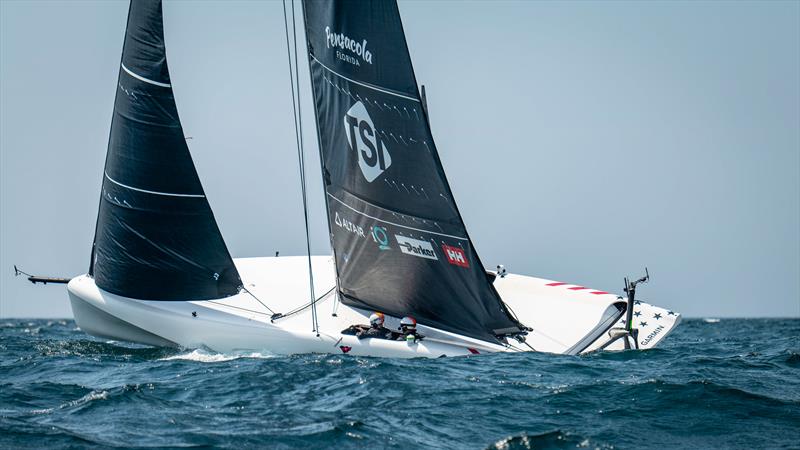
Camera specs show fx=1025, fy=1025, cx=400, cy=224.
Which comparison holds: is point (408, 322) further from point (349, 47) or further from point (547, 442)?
point (547, 442)

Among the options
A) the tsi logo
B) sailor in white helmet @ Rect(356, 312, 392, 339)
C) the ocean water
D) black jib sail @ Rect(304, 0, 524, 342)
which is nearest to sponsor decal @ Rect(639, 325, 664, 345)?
the ocean water

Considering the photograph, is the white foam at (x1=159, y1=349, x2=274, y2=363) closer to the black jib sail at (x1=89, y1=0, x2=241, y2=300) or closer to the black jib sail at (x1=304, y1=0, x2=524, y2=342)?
the black jib sail at (x1=89, y1=0, x2=241, y2=300)

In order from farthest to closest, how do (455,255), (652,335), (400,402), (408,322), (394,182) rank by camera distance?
(652,335), (455,255), (394,182), (408,322), (400,402)

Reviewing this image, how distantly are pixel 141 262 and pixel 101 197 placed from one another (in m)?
1.65

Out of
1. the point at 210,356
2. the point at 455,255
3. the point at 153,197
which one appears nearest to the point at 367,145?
the point at 455,255

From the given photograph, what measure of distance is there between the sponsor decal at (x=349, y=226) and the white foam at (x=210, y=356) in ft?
8.84

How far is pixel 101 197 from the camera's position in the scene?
19031 mm

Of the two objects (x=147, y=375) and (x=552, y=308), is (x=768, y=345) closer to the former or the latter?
(x=552, y=308)

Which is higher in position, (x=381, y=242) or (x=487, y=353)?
(x=381, y=242)

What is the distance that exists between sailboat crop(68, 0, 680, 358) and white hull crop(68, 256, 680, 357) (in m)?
0.04

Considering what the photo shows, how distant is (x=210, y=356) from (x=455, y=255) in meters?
4.49

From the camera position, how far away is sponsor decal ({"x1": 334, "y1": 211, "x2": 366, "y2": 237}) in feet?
58.9

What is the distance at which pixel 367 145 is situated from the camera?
695 inches

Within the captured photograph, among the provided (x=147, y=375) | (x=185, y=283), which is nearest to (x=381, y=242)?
(x=185, y=283)
